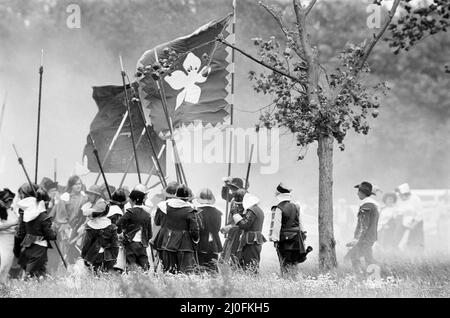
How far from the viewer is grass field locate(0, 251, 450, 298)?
11055mm

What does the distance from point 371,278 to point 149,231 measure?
129 inches

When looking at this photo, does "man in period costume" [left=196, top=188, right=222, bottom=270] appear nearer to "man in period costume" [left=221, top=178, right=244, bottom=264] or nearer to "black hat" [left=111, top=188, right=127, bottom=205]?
"man in period costume" [left=221, top=178, right=244, bottom=264]

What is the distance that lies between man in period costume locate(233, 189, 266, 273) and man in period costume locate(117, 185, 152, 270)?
4.37 ft

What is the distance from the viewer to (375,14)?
3297 cm

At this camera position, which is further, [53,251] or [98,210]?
[53,251]

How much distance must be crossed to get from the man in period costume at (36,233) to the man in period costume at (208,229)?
88.6 inches

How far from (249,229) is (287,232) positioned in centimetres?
58

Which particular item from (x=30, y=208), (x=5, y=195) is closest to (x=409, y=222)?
(x=5, y=195)

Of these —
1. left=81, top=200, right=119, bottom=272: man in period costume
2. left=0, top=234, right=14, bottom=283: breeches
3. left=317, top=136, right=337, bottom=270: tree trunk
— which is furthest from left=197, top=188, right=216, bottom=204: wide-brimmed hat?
left=0, top=234, right=14, bottom=283: breeches

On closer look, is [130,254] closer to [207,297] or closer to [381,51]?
[207,297]

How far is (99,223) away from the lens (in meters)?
13.3

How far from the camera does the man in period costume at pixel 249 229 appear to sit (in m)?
13.9

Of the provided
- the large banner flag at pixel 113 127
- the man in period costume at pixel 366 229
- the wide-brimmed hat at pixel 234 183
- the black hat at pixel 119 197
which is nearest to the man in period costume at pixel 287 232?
the wide-brimmed hat at pixel 234 183

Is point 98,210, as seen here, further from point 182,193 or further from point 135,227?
point 182,193
